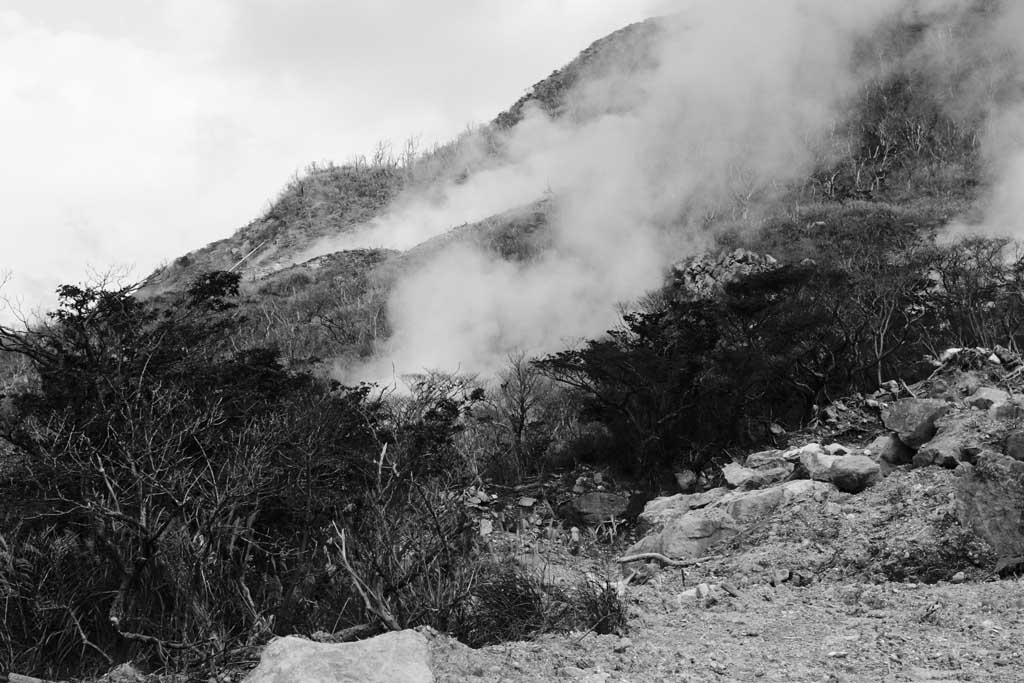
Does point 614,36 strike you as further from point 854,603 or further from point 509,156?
point 854,603

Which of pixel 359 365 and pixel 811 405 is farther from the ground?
pixel 359 365

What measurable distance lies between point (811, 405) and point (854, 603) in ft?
42.6

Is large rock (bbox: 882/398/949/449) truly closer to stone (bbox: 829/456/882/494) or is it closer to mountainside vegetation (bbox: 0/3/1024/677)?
stone (bbox: 829/456/882/494)

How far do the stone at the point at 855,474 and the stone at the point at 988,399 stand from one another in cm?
192

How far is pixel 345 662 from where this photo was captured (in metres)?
4.41

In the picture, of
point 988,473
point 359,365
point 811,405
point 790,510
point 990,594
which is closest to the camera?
point 990,594

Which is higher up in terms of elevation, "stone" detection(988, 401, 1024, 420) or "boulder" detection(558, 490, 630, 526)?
"stone" detection(988, 401, 1024, 420)

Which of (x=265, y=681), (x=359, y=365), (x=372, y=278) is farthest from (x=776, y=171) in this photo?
(x=265, y=681)

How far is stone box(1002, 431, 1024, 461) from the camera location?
8.46 m

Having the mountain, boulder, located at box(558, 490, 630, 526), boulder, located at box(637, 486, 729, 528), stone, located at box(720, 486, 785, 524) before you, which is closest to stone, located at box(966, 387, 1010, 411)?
stone, located at box(720, 486, 785, 524)

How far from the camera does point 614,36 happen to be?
54.1 metres

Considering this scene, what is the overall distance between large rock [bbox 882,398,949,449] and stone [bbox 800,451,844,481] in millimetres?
878

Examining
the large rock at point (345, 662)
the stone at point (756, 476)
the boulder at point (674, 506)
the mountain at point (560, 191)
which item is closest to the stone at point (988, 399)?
the stone at point (756, 476)

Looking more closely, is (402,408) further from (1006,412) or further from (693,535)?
(1006,412)
